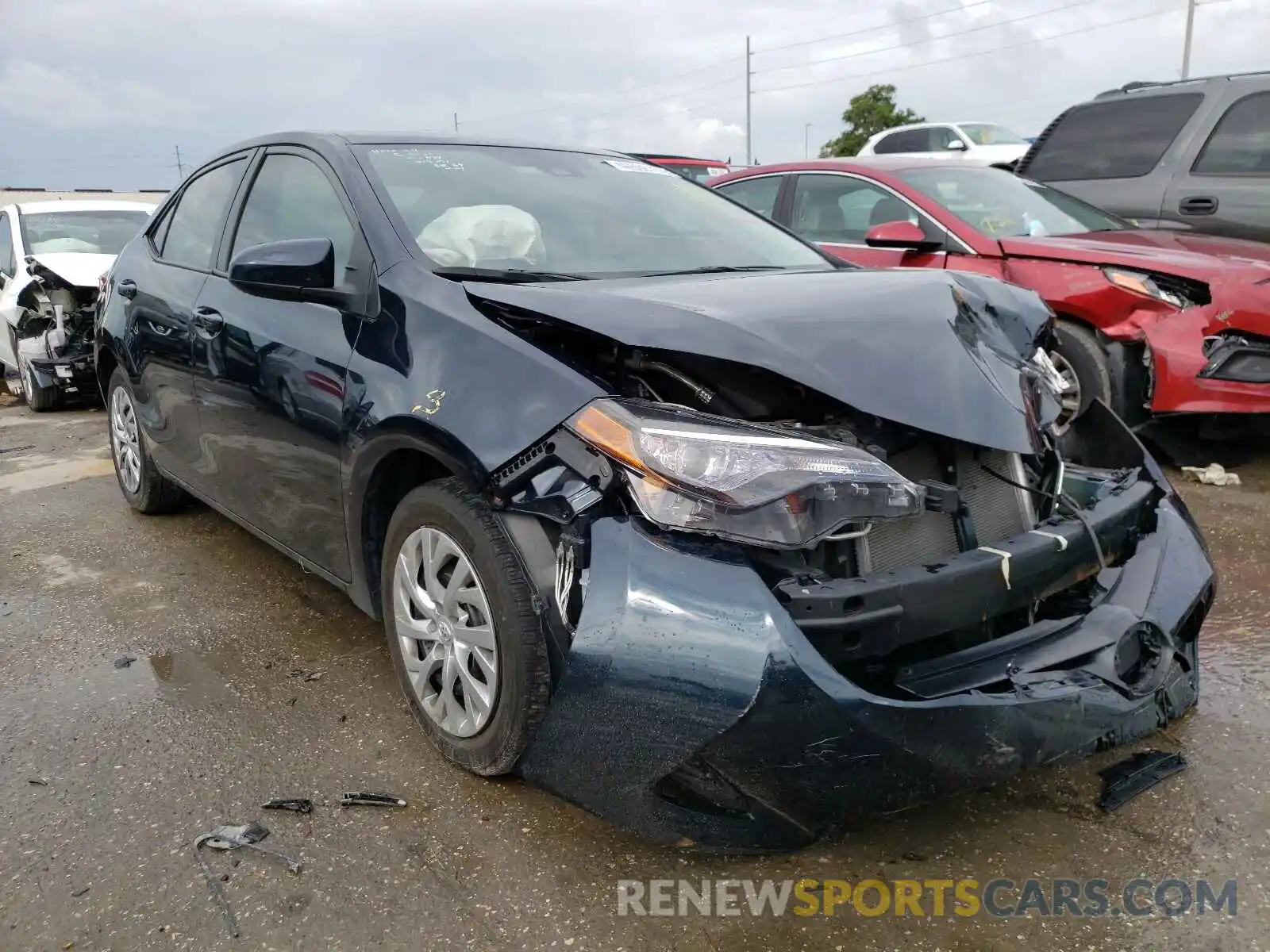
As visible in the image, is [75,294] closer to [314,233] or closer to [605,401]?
[314,233]

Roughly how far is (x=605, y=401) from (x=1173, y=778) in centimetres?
167

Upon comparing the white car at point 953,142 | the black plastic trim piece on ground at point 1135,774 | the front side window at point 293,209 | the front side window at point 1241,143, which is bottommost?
the black plastic trim piece on ground at point 1135,774

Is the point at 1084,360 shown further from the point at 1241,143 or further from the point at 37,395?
the point at 37,395

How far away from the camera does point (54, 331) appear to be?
757 cm

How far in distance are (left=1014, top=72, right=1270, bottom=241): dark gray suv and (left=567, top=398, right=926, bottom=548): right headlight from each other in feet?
17.4

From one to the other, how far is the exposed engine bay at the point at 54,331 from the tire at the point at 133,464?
10.8ft

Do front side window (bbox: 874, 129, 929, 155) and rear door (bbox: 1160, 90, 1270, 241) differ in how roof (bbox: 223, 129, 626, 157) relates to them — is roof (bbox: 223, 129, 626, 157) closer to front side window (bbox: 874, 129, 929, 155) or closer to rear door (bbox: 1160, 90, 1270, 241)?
rear door (bbox: 1160, 90, 1270, 241)

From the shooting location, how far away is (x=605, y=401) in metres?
1.98

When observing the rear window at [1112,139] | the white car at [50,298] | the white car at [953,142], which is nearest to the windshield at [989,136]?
the white car at [953,142]

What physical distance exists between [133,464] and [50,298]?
12.8 feet

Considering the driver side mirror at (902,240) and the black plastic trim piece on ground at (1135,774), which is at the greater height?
the driver side mirror at (902,240)

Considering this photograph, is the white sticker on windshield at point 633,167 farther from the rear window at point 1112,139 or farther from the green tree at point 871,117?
the green tree at point 871,117

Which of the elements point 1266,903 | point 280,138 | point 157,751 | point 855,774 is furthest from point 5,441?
point 1266,903

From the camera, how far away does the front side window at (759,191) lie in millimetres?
6066
